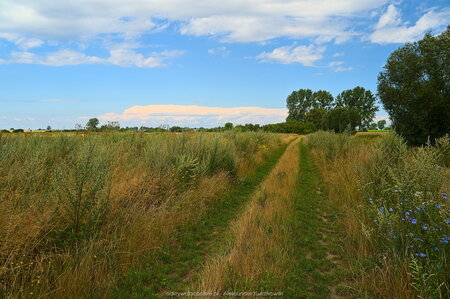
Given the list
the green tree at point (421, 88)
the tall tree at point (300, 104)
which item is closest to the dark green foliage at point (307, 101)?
the tall tree at point (300, 104)

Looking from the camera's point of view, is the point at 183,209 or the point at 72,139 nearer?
the point at 183,209

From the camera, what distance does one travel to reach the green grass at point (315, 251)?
11.5ft

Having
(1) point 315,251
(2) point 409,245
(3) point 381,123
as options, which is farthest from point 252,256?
(3) point 381,123

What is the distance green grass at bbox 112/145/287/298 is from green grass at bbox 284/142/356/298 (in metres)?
1.66

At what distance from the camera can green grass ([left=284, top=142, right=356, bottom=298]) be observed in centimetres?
349

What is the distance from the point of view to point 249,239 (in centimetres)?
457

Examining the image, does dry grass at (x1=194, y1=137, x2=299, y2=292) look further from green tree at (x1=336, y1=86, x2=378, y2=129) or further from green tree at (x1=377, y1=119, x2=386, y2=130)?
green tree at (x1=377, y1=119, x2=386, y2=130)

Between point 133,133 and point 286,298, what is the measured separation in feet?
33.0

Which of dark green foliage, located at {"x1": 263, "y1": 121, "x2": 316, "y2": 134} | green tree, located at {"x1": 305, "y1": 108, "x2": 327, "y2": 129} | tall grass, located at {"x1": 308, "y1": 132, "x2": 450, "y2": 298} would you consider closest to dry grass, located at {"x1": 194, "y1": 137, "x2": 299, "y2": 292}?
tall grass, located at {"x1": 308, "y1": 132, "x2": 450, "y2": 298}

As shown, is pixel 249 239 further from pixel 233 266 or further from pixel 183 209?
pixel 183 209

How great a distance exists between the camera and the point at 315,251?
4625 mm

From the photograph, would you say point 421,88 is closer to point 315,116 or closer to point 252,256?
point 252,256

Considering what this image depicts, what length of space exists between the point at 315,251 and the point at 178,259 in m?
2.71

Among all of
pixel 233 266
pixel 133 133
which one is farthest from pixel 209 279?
pixel 133 133
